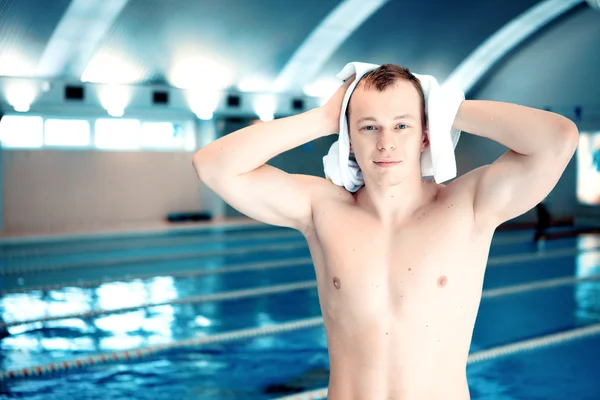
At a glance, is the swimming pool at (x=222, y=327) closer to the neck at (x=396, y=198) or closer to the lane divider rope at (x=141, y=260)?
the lane divider rope at (x=141, y=260)

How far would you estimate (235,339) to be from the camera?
5.55 m

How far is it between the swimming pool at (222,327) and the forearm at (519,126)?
2.96 m

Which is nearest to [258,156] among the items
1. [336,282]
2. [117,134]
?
[336,282]

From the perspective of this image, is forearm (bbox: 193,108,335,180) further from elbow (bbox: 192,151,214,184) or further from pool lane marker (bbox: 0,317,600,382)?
pool lane marker (bbox: 0,317,600,382)

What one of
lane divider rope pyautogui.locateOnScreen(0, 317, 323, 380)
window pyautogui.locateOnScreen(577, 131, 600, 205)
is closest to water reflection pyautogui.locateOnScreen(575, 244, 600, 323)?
lane divider rope pyautogui.locateOnScreen(0, 317, 323, 380)

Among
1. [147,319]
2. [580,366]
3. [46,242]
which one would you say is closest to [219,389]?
[147,319]

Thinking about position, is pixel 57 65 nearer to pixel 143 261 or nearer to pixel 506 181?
pixel 143 261

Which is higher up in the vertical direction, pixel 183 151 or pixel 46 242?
pixel 183 151

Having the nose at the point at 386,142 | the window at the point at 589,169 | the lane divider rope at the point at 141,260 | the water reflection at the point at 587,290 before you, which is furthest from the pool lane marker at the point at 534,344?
the window at the point at 589,169

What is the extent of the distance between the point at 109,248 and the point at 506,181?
428 inches

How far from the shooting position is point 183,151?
1841 centimetres

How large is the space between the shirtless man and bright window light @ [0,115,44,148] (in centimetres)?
1533

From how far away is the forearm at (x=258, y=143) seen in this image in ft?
5.88

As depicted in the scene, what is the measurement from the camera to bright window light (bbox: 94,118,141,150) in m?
17.1
